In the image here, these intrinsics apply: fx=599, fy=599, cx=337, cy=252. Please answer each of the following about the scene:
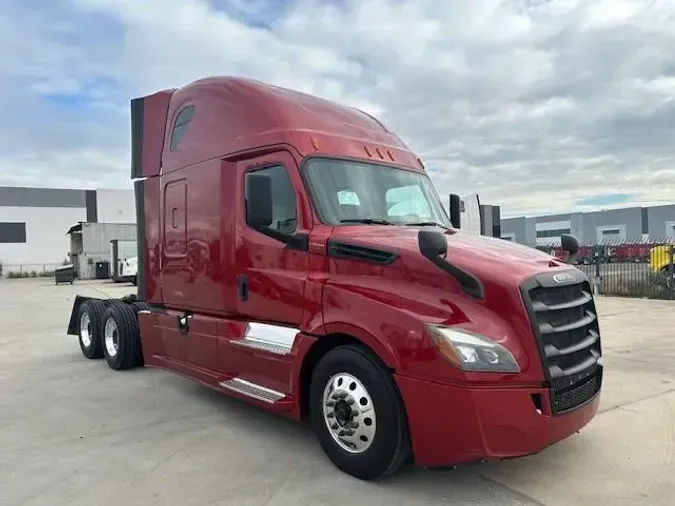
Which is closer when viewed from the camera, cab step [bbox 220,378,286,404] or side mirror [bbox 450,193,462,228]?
cab step [bbox 220,378,286,404]

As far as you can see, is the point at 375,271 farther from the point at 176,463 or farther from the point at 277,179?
the point at 176,463

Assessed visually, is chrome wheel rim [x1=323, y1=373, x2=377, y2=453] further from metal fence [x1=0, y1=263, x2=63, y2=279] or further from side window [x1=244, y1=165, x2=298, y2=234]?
metal fence [x1=0, y1=263, x2=63, y2=279]

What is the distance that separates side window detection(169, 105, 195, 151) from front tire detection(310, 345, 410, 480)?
331 cm

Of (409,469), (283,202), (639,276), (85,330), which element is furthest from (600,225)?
(409,469)

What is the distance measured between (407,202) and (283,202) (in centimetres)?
117

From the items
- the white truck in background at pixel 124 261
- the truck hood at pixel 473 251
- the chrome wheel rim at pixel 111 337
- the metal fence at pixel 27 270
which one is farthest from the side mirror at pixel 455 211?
the metal fence at pixel 27 270

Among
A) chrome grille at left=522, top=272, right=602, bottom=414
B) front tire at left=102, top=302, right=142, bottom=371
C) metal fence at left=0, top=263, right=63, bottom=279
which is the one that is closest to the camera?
chrome grille at left=522, top=272, right=602, bottom=414

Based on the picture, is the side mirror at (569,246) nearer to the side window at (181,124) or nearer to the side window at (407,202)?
the side window at (407,202)

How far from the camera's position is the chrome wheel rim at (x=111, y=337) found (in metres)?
8.42

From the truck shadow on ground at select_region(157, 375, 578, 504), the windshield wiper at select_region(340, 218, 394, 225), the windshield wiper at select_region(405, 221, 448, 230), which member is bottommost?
the truck shadow on ground at select_region(157, 375, 578, 504)

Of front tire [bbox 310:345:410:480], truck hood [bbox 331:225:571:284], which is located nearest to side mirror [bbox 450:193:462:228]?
truck hood [bbox 331:225:571:284]

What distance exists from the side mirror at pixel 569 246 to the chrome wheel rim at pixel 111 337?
19.6 ft

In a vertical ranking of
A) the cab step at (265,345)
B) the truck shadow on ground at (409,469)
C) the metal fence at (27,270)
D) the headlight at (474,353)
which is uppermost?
the headlight at (474,353)

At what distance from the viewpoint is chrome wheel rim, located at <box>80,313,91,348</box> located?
9.38 metres
